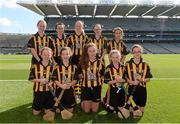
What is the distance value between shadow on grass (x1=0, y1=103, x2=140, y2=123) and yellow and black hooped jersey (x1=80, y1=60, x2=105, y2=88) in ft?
1.78

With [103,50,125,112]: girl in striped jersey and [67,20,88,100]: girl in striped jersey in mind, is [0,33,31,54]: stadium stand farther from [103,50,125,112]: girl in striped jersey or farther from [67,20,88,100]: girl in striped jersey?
[103,50,125,112]: girl in striped jersey

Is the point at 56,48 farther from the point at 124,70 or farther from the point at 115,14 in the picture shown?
the point at 115,14

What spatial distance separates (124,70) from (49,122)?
67.9 inches

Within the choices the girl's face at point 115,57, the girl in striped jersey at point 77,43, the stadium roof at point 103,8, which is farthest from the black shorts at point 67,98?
the stadium roof at point 103,8

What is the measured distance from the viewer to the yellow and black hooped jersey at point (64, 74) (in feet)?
19.8

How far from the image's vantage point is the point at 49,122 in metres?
5.46

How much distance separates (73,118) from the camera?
5742 mm

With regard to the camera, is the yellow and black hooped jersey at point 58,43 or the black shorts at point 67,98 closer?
the black shorts at point 67,98

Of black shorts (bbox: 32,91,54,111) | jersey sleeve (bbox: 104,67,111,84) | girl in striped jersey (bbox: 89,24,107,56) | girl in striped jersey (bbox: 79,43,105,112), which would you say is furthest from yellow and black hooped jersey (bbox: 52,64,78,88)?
girl in striped jersey (bbox: 89,24,107,56)

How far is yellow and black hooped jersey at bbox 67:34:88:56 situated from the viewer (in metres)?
7.43

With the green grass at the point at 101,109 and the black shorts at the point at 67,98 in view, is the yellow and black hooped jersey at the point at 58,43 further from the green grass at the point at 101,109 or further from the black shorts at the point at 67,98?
the black shorts at the point at 67,98

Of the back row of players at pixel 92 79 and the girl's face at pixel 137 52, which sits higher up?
the girl's face at pixel 137 52

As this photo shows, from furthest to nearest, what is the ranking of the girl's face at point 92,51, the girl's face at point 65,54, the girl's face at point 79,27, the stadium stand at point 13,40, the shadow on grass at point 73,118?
the stadium stand at point 13,40 < the girl's face at point 79,27 < the girl's face at point 92,51 < the girl's face at point 65,54 < the shadow on grass at point 73,118

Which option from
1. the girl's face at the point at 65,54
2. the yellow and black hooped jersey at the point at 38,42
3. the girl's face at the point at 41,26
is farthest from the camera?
the yellow and black hooped jersey at the point at 38,42
